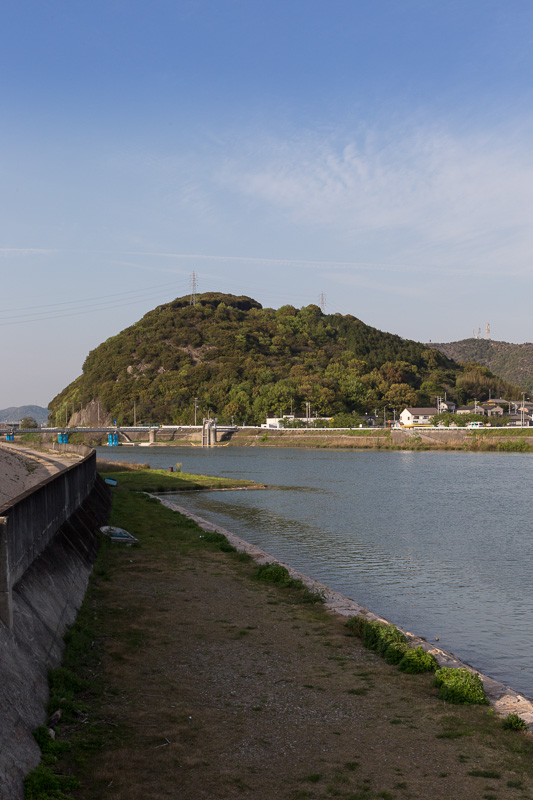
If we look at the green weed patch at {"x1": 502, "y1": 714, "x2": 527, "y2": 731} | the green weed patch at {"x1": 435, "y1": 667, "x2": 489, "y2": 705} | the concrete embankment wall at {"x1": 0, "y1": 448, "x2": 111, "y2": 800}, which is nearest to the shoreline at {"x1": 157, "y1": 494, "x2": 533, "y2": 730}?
the green weed patch at {"x1": 502, "y1": 714, "x2": 527, "y2": 731}

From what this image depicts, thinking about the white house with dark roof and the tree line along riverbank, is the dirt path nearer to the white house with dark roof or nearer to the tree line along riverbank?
the tree line along riverbank

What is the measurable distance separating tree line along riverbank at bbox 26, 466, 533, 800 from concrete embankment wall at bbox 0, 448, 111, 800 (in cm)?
36

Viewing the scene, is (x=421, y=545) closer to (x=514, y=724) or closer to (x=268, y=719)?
(x=514, y=724)

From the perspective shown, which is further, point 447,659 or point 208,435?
point 208,435

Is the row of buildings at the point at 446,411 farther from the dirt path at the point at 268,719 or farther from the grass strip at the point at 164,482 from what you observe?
the dirt path at the point at 268,719

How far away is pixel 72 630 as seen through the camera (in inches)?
533

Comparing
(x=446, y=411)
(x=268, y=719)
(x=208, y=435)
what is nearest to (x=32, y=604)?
(x=268, y=719)

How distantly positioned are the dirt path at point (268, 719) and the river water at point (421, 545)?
3.70 meters

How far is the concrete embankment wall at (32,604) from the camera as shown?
8336 mm

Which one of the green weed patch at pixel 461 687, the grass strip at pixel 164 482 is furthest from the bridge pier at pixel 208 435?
the green weed patch at pixel 461 687

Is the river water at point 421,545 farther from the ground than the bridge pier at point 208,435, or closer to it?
closer to it

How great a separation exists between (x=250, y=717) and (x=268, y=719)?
0.29 meters

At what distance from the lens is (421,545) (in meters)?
31.9

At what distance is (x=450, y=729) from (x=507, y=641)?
7393mm
